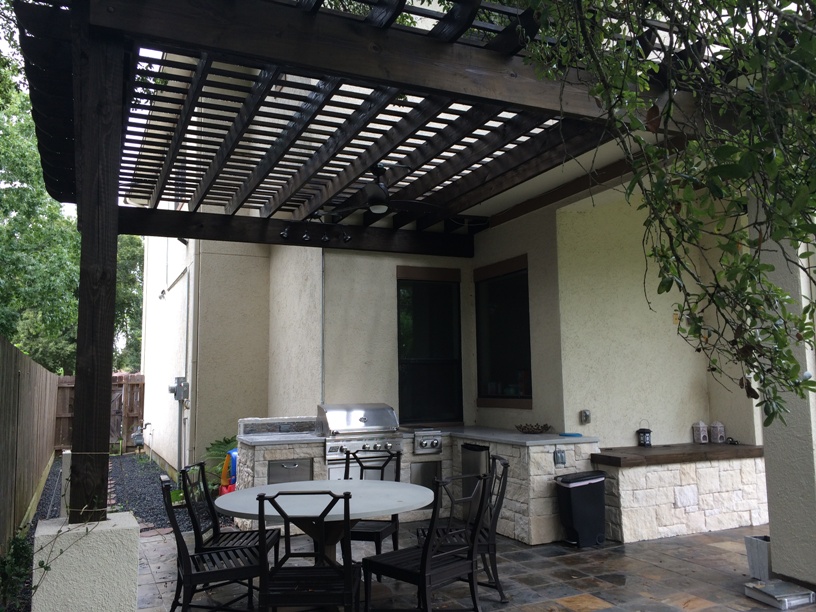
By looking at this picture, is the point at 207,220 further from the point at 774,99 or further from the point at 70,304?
the point at 70,304

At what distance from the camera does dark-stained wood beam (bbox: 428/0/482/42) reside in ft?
11.9

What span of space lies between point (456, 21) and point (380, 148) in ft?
5.66

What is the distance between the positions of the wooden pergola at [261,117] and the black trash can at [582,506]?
270cm

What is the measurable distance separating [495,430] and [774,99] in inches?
241

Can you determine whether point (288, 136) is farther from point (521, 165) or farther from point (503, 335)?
point (503, 335)

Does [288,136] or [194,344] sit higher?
[288,136]

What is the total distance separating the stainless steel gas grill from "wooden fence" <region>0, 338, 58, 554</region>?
2.82 meters

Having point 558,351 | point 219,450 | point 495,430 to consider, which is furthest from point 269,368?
point 558,351

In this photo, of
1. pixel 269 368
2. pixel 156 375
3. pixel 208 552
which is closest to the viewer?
pixel 208 552

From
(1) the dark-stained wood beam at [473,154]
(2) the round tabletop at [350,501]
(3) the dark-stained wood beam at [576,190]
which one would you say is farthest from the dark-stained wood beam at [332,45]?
(2) the round tabletop at [350,501]

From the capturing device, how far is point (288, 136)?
510cm

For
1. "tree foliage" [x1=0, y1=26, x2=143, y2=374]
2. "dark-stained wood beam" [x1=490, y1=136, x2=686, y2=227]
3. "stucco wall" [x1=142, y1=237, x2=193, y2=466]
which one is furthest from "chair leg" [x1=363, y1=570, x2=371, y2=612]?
Answer: "tree foliage" [x1=0, y1=26, x2=143, y2=374]

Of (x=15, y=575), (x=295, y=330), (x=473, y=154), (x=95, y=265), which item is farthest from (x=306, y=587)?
(x=295, y=330)

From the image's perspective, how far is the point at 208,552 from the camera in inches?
171
